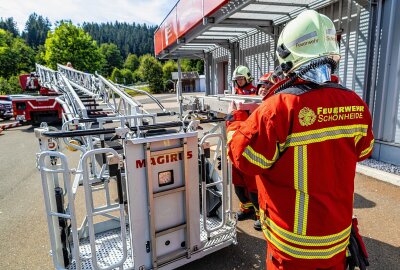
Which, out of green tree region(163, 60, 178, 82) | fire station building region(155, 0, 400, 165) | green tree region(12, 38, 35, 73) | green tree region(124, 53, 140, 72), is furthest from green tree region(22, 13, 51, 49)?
fire station building region(155, 0, 400, 165)

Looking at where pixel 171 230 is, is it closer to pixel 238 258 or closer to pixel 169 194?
pixel 169 194

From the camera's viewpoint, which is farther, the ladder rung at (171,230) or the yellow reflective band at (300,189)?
the ladder rung at (171,230)

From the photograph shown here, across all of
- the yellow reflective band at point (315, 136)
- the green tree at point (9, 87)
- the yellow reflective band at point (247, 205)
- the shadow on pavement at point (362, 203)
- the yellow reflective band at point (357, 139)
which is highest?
the green tree at point (9, 87)

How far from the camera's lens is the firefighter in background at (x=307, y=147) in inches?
50.7

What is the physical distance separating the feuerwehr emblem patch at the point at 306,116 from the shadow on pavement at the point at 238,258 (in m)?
1.96

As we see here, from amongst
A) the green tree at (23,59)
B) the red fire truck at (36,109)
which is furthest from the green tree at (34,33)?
the red fire truck at (36,109)


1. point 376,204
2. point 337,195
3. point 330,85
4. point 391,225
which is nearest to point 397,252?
point 391,225

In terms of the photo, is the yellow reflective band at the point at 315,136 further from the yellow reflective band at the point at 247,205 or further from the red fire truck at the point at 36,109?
the red fire truck at the point at 36,109

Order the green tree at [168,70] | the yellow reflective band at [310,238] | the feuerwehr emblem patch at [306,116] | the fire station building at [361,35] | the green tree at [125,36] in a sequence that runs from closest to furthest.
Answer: the feuerwehr emblem patch at [306,116] < the yellow reflective band at [310,238] < the fire station building at [361,35] < the green tree at [168,70] < the green tree at [125,36]

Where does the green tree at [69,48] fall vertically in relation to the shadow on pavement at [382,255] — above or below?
above

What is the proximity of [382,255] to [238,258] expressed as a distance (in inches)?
59.2

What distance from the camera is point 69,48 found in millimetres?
33188

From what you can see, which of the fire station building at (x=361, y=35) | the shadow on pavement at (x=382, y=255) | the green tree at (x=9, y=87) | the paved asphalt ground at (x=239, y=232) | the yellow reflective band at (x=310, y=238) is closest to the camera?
the yellow reflective band at (x=310, y=238)

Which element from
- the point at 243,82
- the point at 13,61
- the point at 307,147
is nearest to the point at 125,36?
the point at 13,61
